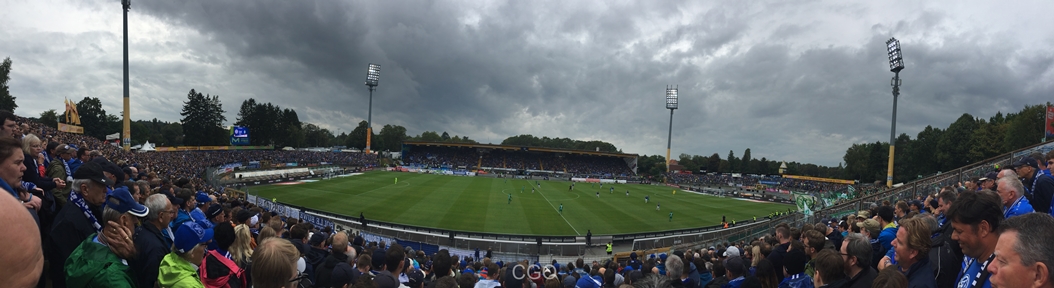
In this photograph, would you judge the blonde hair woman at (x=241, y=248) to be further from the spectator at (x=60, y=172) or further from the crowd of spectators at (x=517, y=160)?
the crowd of spectators at (x=517, y=160)

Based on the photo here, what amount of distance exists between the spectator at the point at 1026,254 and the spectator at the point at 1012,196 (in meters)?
3.22

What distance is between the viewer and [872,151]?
3169 inches

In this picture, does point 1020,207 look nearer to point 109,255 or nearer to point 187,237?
point 187,237

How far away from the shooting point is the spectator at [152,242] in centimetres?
325

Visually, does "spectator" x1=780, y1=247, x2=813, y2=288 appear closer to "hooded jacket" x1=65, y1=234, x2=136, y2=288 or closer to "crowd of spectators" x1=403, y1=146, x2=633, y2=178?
"hooded jacket" x1=65, y1=234, x2=136, y2=288

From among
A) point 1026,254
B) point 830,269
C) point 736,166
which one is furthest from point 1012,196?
point 736,166

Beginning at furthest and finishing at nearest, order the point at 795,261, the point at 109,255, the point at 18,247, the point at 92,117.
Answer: the point at 92,117 → the point at 795,261 → the point at 109,255 → the point at 18,247

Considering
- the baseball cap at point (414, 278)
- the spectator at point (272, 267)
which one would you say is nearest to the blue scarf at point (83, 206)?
the spectator at point (272, 267)

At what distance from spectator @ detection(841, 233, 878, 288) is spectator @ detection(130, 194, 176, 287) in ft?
20.5

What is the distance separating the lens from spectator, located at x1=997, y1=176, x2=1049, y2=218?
180 inches

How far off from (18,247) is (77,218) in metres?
3.09

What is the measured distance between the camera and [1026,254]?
95.4 inches

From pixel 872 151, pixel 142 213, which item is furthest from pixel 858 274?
pixel 872 151

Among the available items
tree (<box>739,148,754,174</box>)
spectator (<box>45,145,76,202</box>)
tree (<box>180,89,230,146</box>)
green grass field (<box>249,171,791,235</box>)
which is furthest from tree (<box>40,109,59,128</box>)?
tree (<box>739,148,754,174</box>)
